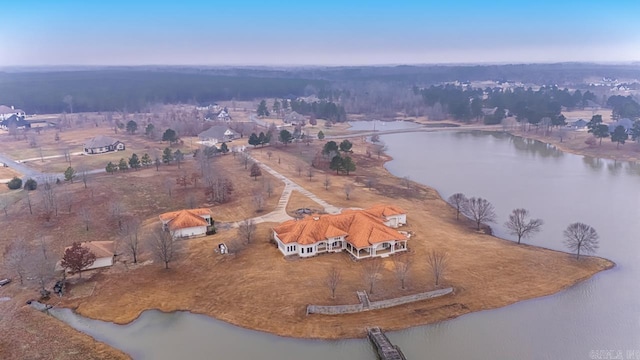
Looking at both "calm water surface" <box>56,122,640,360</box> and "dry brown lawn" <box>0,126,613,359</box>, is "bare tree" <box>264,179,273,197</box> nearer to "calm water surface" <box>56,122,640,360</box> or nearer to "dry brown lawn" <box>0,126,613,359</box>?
"dry brown lawn" <box>0,126,613,359</box>

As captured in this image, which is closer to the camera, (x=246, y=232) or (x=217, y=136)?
(x=246, y=232)

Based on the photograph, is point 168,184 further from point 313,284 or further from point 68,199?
point 313,284

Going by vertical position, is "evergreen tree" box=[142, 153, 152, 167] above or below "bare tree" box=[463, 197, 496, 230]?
above

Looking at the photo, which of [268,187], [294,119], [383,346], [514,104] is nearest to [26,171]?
[268,187]

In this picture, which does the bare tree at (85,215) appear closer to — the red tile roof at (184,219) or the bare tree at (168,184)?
the red tile roof at (184,219)

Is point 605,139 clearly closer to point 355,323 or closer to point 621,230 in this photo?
point 621,230

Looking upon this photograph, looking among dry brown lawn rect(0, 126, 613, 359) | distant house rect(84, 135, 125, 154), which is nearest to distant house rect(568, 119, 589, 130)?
dry brown lawn rect(0, 126, 613, 359)
